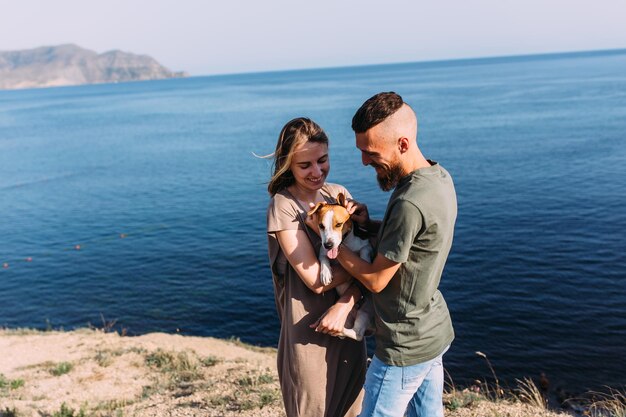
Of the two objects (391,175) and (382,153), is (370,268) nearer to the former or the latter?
(391,175)

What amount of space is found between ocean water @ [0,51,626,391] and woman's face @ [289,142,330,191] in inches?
530

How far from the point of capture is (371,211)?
95.7ft

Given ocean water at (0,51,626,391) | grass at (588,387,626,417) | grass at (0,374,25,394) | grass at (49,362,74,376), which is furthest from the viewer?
ocean water at (0,51,626,391)

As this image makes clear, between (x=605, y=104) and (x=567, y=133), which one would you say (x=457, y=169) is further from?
(x=605, y=104)

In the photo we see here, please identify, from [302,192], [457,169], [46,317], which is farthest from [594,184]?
[302,192]

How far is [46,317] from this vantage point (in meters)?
22.2

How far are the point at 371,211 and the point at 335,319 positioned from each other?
25.5 m

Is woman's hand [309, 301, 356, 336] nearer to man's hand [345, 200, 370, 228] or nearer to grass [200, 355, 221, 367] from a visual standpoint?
man's hand [345, 200, 370, 228]

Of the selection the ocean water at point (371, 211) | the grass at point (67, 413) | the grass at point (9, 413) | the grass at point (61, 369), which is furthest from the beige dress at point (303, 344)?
the ocean water at point (371, 211)

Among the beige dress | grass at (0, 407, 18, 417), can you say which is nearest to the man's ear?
the beige dress

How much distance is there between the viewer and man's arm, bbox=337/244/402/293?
350 centimetres

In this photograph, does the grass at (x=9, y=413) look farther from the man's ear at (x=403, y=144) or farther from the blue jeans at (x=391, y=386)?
the man's ear at (x=403, y=144)

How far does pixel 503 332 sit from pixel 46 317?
1858cm

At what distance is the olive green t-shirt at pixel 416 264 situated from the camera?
3.38 metres
